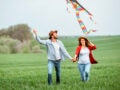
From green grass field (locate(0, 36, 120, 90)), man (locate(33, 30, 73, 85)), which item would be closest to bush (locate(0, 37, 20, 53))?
green grass field (locate(0, 36, 120, 90))

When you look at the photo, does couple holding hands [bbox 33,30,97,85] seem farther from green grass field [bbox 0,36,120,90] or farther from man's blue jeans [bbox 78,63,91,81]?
green grass field [bbox 0,36,120,90]

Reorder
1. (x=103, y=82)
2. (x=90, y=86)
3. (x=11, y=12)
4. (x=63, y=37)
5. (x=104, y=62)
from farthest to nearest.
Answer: (x=104, y=62) → (x=11, y=12) → (x=63, y=37) → (x=103, y=82) → (x=90, y=86)

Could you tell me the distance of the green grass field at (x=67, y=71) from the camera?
6551 millimetres

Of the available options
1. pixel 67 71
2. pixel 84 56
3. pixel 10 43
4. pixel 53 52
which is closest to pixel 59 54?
pixel 53 52

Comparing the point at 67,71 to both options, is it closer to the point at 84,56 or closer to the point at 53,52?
the point at 84,56

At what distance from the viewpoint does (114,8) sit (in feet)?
31.4

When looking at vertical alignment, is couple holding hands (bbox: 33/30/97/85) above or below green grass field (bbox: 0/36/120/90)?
above

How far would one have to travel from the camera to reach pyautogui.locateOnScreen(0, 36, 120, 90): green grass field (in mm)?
6551

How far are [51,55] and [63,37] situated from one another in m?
2.48

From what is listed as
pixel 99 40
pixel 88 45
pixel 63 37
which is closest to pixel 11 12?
pixel 63 37

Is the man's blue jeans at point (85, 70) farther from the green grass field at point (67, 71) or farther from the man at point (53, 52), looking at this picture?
the man at point (53, 52)

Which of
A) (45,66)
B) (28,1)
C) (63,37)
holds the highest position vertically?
(28,1)

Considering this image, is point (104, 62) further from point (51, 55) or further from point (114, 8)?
point (51, 55)

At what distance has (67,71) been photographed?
9.05m
